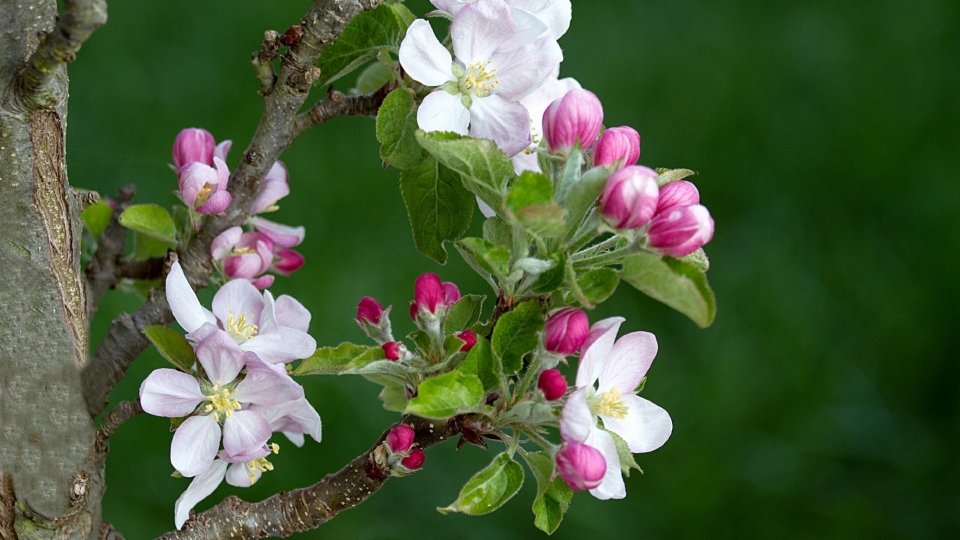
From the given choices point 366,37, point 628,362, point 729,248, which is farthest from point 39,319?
point 729,248

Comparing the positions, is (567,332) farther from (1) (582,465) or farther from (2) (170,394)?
(2) (170,394)

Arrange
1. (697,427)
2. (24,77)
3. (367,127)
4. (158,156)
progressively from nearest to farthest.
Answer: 1. (24,77)
2. (697,427)
3. (158,156)
4. (367,127)

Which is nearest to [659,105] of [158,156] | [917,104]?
[917,104]

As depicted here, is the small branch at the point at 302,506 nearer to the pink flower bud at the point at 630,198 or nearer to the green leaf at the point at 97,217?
the pink flower bud at the point at 630,198

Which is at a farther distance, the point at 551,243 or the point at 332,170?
the point at 332,170

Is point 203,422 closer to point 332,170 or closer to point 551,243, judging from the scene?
point 551,243

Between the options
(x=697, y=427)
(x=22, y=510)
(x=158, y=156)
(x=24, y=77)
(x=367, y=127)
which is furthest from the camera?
(x=367, y=127)

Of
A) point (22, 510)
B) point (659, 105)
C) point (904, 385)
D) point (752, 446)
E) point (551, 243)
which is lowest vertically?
point (752, 446)
